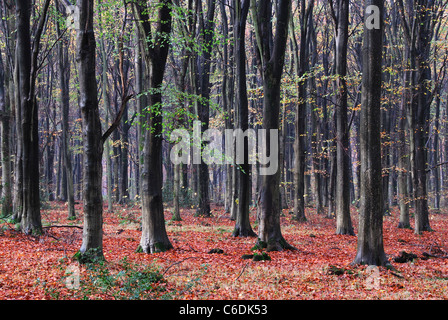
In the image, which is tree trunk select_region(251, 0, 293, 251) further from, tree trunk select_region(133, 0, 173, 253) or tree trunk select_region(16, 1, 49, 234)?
tree trunk select_region(16, 1, 49, 234)

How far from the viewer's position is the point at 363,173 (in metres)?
8.45

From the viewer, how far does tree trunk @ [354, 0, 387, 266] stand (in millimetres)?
8328

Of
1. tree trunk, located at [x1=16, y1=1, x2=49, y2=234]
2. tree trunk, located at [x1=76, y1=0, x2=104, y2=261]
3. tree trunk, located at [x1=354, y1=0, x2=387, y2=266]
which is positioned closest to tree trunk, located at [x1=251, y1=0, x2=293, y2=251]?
tree trunk, located at [x1=354, y1=0, x2=387, y2=266]

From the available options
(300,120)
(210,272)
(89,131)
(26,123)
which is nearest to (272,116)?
(210,272)

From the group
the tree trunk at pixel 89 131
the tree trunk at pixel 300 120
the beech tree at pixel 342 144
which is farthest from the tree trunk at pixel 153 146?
the tree trunk at pixel 300 120

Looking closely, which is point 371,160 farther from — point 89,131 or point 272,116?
point 89,131

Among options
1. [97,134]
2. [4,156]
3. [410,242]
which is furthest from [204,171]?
[97,134]

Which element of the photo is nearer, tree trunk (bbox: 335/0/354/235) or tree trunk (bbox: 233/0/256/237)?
tree trunk (bbox: 233/0/256/237)

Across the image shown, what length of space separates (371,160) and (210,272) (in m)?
4.32

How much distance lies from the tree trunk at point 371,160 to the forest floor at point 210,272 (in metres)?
0.54

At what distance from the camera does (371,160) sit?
8328mm

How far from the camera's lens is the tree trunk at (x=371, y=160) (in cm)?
833

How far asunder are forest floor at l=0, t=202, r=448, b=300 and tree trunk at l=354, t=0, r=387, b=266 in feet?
1.76

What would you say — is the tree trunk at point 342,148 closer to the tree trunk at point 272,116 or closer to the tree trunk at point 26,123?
the tree trunk at point 272,116
